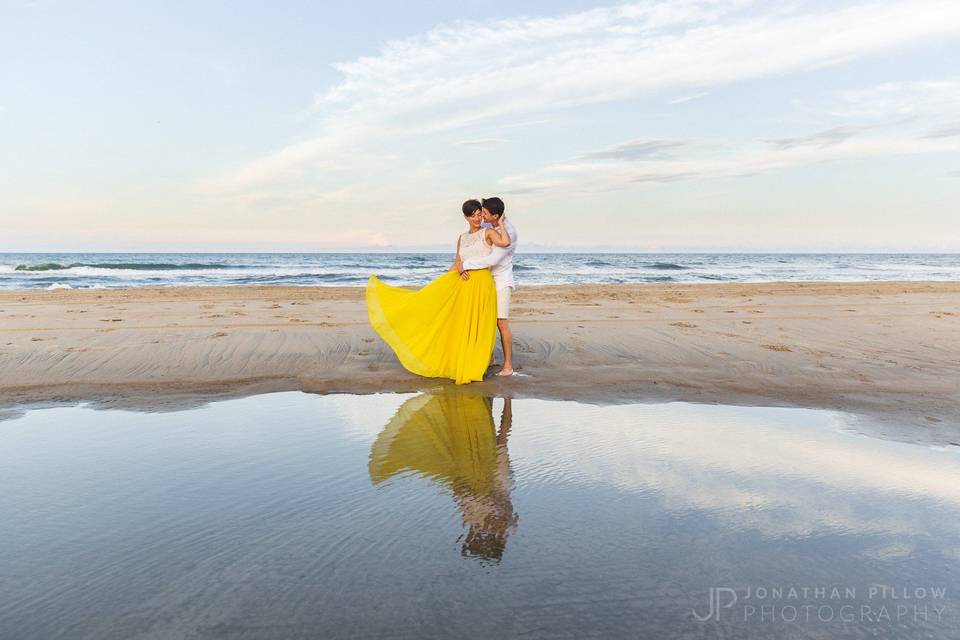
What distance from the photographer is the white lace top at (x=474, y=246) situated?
278 inches

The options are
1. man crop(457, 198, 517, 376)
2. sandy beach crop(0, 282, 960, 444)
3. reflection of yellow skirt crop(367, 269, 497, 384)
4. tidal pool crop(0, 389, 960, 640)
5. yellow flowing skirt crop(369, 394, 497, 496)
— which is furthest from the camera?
man crop(457, 198, 517, 376)

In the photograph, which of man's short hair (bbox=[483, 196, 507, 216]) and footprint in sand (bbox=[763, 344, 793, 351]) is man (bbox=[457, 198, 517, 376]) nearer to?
man's short hair (bbox=[483, 196, 507, 216])

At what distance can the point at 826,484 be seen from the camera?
144 inches

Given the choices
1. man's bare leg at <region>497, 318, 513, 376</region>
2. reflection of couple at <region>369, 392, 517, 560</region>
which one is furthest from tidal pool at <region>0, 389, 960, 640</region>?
man's bare leg at <region>497, 318, 513, 376</region>

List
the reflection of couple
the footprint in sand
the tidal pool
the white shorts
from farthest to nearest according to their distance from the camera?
the footprint in sand, the white shorts, the reflection of couple, the tidal pool

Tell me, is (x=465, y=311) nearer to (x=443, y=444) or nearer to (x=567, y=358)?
(x=567, y=358)

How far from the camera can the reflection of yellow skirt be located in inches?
269

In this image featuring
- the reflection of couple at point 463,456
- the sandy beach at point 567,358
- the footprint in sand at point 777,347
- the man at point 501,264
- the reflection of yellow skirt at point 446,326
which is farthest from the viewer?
the footprint in sand at point 777,347

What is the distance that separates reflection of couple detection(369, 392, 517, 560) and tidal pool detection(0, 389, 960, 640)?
0.07ft

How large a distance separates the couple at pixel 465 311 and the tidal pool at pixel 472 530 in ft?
6.33

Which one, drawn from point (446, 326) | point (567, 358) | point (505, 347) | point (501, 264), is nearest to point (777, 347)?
point (567, 358)

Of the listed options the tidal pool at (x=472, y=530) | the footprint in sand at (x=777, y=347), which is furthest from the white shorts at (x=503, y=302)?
the footprint in sand at (x=777, y=347)

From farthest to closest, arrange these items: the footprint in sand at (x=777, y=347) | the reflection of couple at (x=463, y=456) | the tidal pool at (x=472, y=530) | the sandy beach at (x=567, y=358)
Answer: the footprint in sand at (x=777, y=347)
the sandy beach at (x=567, y=358)
the reflection of couple at (x=463, y=456)
the tidal pool at (x=472, y=530)

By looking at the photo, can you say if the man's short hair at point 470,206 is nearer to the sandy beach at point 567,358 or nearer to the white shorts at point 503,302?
the white shorts at point 503,302
